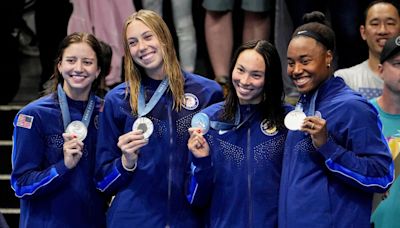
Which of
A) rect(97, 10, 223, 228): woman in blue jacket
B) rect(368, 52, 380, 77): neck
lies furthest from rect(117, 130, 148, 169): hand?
rect(368, 52, 380, 77): neck

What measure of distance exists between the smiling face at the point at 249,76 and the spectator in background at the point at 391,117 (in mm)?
773

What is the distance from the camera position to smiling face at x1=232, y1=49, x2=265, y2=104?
4.79 metres

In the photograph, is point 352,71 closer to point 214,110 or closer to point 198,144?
point 214,110

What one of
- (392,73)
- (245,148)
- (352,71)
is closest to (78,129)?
(245,148)

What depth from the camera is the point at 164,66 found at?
5031mm

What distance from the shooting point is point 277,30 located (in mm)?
6938

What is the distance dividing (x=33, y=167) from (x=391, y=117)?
1857 mm

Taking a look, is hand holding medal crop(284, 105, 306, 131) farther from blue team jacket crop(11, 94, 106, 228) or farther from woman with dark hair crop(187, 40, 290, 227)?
blue team jacket crop(11, 94, 106, 228)

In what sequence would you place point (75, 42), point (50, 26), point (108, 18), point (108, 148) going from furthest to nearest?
point (50, 26), point (108, 18), point (75, 42), point (108, 148)

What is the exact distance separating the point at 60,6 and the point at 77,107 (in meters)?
2.13

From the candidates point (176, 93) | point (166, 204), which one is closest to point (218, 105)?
point (176, 93)

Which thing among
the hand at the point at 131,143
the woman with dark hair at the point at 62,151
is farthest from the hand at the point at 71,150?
the hand at the point at 131,143

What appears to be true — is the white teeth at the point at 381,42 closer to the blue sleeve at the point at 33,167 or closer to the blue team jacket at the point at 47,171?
the blue team jacket at the point at 47,171

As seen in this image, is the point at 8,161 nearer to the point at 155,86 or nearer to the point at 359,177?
the point at 155,86
